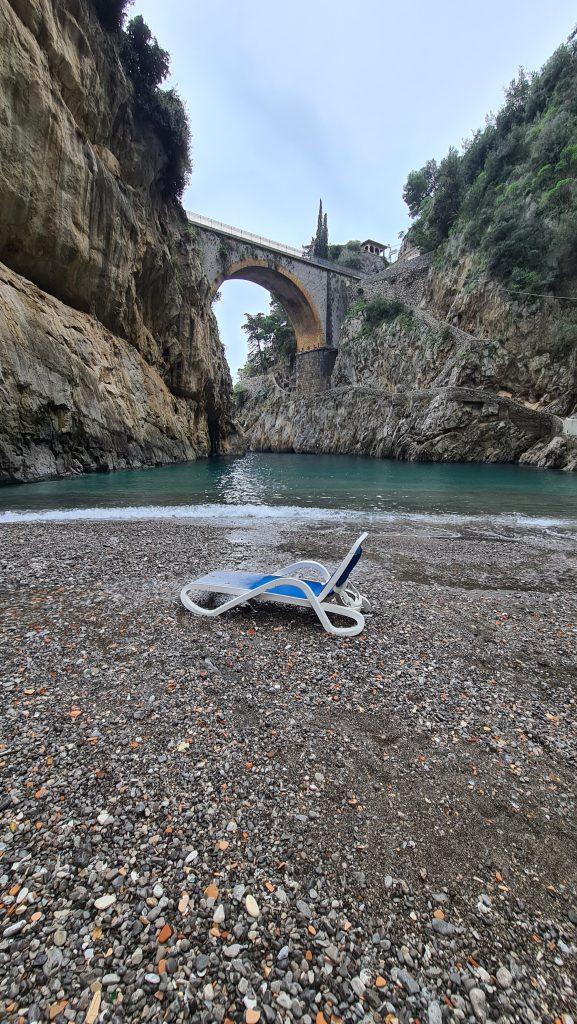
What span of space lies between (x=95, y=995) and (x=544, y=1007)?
5.04 feet

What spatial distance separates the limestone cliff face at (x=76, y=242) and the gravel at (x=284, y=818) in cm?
1360

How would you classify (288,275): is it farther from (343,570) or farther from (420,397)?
(343,570)

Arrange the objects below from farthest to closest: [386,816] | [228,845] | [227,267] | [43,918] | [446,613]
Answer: [227,267] → [446,613] → [386,816] → [228,845] → [43,918]

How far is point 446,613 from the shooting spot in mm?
4848

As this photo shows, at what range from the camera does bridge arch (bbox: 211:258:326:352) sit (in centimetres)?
4511

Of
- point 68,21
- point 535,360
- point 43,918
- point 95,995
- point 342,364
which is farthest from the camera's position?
point 342,364

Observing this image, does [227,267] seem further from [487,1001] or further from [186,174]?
[487,1001]

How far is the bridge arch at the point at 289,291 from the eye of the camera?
45106 millimetres

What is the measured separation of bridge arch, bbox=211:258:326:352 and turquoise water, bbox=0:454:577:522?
107ft

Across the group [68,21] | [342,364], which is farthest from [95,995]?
[342,364]

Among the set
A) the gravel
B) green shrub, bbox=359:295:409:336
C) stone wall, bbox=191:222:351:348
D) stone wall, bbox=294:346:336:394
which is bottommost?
the gravel

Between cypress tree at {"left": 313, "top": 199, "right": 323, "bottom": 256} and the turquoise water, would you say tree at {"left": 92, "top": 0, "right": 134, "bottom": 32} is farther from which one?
cypress tree at {"left": 313, "top": 199, "right": 323, "bottom": 256}

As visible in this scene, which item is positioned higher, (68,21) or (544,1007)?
(68,21)

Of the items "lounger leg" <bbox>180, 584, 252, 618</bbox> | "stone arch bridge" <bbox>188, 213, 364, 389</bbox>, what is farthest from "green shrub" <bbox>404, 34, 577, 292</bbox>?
"lounger leg" <bbox>180, 584, 252, 618</bbox>
